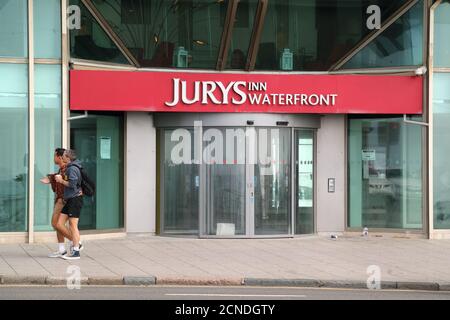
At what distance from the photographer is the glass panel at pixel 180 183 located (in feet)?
61.8

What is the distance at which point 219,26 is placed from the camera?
18.6m

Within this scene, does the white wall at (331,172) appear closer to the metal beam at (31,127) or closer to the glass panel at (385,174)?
the glass panel at (385,174)

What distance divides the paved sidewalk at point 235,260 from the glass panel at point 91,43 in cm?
408

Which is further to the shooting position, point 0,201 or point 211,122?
point 211,122

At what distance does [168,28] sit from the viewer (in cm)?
1870

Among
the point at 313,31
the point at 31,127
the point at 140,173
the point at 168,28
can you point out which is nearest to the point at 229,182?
the point at 140,173

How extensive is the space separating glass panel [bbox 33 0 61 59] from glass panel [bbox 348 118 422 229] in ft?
23.4

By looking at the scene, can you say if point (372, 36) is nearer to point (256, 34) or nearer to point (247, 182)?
point (256, 34)

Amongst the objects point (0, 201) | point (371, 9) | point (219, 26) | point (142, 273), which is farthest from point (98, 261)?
point (371, 9)

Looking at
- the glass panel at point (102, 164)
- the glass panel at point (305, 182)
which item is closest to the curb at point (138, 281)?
the glass panel at point (102, 164)

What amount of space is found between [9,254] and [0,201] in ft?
7.02

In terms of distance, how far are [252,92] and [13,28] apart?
536 centimetres

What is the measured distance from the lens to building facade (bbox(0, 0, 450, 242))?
18469 millimetres
